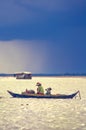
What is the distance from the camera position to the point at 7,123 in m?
18.4

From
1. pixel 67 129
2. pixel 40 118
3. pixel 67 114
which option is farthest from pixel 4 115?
pixel 67 129

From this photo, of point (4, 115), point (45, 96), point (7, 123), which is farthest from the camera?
point (45, 96)

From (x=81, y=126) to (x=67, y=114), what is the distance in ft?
15.1

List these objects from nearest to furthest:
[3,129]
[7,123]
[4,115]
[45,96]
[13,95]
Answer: [3,129] < [7,123] < [4,115] < [45,96] < [13,95]

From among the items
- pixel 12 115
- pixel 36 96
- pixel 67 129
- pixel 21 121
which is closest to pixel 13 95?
pixel 36 96

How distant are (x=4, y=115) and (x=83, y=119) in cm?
502

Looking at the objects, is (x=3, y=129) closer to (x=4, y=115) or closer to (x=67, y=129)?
(x=67, y=129)

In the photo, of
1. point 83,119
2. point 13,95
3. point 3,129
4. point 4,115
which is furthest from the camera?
point 13,95

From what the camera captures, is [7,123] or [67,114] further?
[67,114]

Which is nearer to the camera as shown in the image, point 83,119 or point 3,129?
point 3,129

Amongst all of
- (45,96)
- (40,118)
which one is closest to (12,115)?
(40,118)

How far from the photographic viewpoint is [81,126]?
17.4 metres

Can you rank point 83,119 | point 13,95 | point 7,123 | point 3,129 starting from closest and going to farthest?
point 3,129 < point 7,123 < point 83,119 < point 13,95

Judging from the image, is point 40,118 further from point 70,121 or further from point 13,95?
point 13,95
